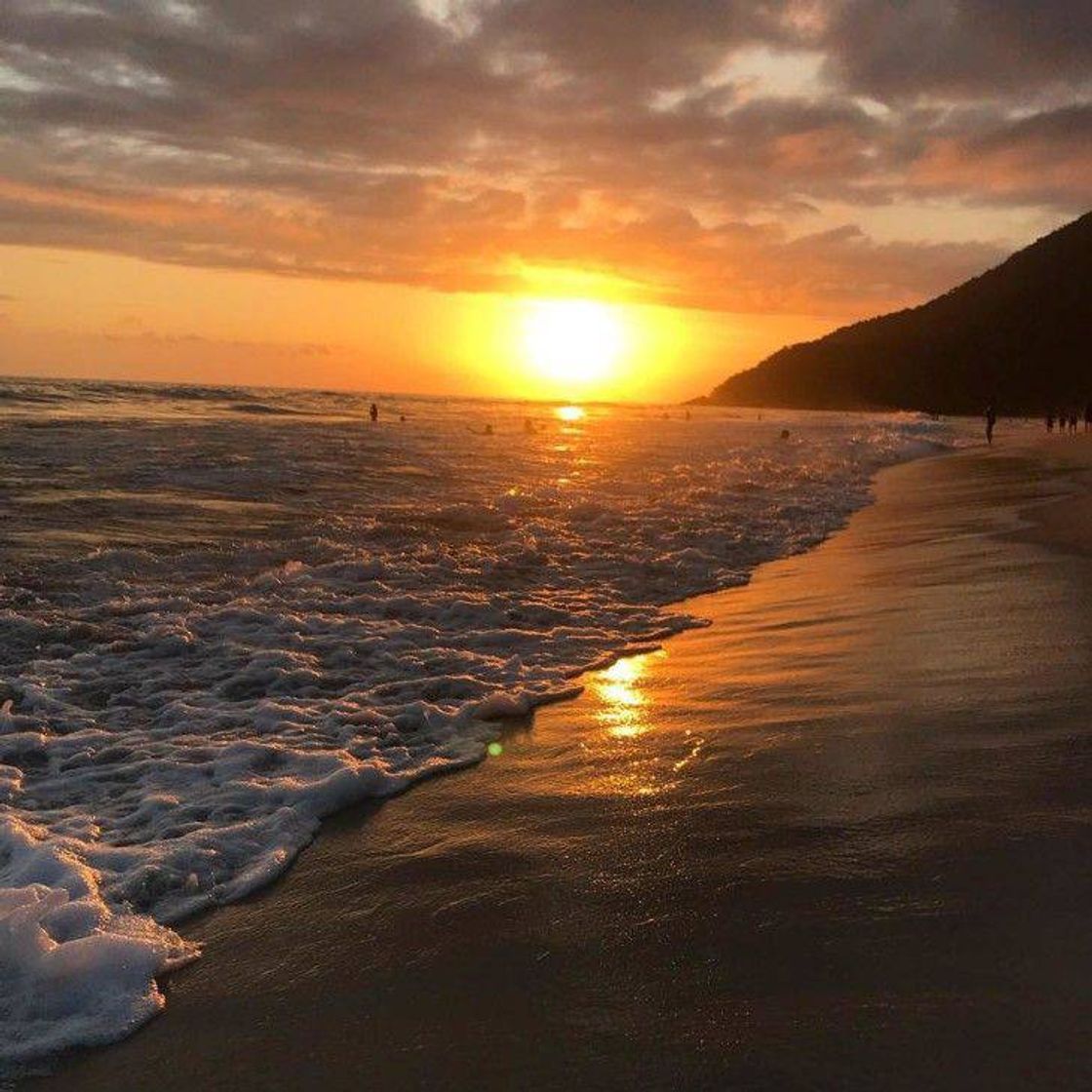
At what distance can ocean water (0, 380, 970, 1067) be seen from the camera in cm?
403

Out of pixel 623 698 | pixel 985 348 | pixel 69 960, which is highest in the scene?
pixel 985 348

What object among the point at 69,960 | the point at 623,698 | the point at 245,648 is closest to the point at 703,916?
the point at 69,960

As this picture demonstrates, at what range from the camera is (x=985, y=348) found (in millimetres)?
147375

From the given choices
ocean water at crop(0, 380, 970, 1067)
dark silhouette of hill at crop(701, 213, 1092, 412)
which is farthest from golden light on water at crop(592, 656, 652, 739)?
dark silhouette of hill at crop(701, 213, 1092, 412)

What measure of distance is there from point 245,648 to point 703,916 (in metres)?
5.49

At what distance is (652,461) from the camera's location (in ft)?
102

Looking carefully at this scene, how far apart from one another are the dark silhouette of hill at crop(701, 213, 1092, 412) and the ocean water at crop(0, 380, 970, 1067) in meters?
126

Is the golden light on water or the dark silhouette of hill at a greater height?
the dark silhouette of hill

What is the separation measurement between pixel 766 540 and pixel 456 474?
36.7 feet

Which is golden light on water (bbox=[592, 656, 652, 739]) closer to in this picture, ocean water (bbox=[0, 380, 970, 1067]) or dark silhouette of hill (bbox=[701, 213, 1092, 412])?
ocean water (bbox=[0, 380, 970, 1067])

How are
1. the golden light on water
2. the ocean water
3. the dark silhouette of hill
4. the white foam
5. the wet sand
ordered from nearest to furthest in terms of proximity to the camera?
the wet sand → the white foam → the ocean water → the golden light on water → the dark silhouette of hill

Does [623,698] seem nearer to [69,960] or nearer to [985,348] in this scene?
[69,960]

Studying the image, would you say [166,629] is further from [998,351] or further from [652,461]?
[998,351]

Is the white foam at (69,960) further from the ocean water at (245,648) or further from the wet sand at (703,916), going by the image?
the wet sand at (703,916)
